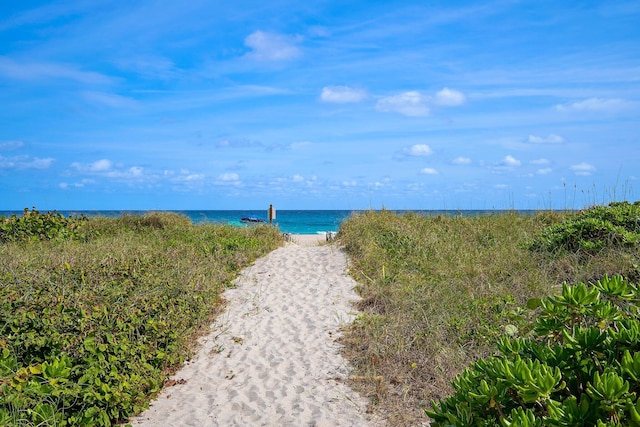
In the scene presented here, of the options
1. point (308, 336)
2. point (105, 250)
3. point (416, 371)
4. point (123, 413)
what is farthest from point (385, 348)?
point (105, 250)

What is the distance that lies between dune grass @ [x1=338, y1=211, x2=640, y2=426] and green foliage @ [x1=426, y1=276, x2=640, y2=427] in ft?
2.86

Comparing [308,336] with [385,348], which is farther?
[308,336]

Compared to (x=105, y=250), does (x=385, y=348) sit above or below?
below

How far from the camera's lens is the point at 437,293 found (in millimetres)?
8641

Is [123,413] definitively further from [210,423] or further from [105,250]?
[105,250]

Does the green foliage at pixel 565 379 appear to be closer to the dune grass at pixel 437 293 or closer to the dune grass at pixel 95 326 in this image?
the dune grass at pixel 437 293

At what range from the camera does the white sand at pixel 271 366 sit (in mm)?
5773

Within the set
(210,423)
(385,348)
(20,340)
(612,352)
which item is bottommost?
(210,423)

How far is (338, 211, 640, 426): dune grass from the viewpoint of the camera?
6172mm

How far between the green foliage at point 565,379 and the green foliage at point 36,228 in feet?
44.1

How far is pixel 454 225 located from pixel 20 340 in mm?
11805

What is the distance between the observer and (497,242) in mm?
12312

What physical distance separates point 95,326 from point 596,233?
9221mm

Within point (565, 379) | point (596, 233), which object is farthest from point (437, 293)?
point (565, 379)
